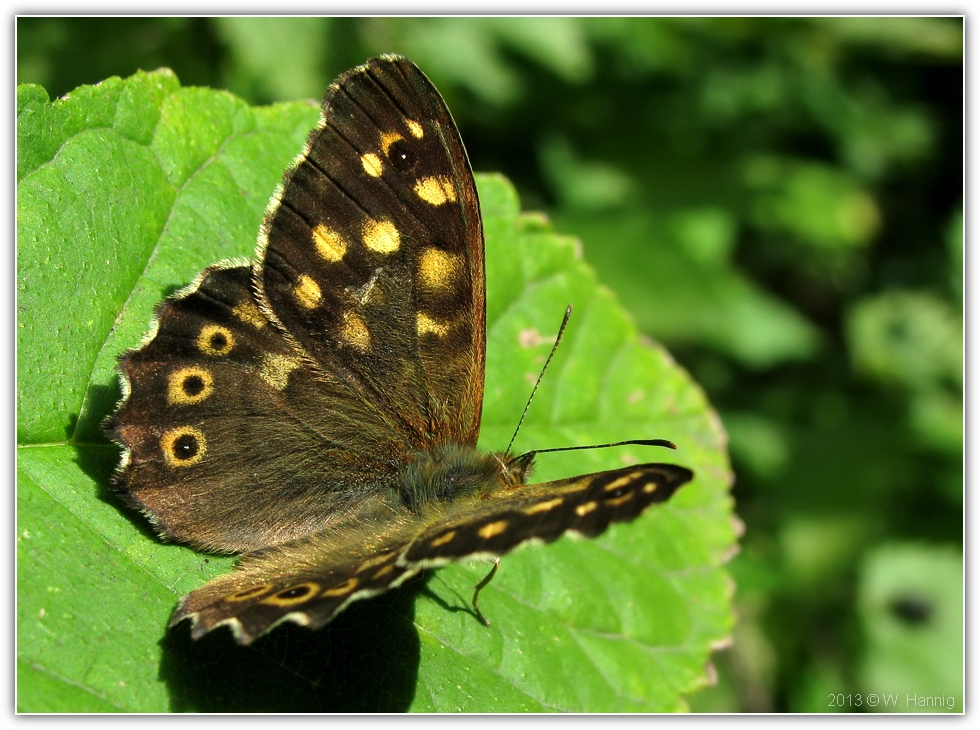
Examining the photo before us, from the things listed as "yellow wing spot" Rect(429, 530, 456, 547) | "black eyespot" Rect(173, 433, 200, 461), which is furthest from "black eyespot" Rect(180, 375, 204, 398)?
"yellow wing spot" Rect(429, 530, 456, 547)

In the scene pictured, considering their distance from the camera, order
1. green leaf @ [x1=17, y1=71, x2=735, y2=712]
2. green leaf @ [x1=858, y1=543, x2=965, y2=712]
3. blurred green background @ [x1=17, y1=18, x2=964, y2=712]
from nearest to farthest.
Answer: green leaf @ [x1=17, y1=71, x2=735, y2=712] < blurred green background @ [x1=17, y1=18, x2=964, y2=712] < green leaf @ [x1=858, y1=543, x2=965, y2=712]

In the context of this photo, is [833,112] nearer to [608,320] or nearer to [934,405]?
[934,405]

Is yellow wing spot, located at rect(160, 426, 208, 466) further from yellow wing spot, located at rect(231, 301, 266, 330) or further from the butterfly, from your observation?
yellow wing spot, located at rect(231, 301, 266, 330)

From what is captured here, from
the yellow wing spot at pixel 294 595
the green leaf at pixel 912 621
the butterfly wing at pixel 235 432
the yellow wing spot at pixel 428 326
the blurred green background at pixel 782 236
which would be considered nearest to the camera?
the yellow wing spot at pixel 294 595

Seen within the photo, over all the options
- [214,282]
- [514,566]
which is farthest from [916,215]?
[214,282]

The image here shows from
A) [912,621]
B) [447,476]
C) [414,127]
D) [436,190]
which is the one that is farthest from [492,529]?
[912,621]

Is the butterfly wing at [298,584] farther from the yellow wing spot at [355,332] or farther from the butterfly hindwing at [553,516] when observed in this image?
the yellow wing spot at [355,332]

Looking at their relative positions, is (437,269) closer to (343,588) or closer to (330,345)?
(330,345)

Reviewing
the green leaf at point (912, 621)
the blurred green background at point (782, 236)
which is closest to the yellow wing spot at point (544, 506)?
the blurred green background at point (782, 236)
